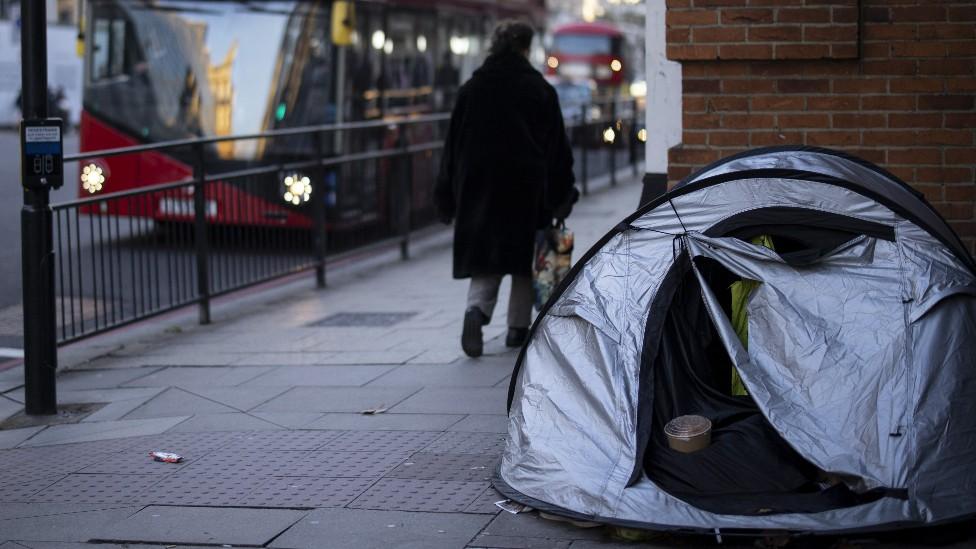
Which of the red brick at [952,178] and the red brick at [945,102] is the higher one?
the red brick at [945,102]

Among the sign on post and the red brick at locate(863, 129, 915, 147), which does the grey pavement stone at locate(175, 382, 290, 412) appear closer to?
the sign on post

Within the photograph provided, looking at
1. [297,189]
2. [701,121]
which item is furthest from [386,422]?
[297,189]

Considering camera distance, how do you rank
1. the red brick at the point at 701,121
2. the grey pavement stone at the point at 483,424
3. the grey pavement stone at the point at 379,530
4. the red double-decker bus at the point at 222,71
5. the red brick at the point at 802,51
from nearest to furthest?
the grey pavement stone at the point at 379,530 < the grey pavement stone at the point at 483,424 < the red brick at the point at 802,51 < the red brick at the point at 701,121 < the red double-decker bus at the point at 222,71

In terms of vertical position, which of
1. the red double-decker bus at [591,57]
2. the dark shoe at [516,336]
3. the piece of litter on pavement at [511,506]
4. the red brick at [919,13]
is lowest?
the piece of litter on pavement at [511,506]

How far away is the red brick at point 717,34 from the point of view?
6.71 metres

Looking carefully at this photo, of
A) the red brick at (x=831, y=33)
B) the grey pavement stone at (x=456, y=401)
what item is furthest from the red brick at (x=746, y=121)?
the grey pavement stone at (x=456, y=401)

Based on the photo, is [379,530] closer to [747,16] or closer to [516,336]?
[747,16]

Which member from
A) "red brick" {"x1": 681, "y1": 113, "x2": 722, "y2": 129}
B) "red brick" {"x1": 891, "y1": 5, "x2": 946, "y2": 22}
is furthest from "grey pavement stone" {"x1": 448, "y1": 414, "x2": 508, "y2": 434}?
"red brick" {"x1": 891, "y1": 5, "x2": 946, "y2": 22}

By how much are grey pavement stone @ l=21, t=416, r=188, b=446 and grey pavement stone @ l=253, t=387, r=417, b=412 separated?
1.63 feet

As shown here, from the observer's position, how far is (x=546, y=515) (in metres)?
4.96

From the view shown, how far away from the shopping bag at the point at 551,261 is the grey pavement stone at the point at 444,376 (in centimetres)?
68

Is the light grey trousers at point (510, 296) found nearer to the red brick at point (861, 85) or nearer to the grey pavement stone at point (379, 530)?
the red brick at point (861, 85)

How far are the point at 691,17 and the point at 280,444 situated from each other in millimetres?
2793

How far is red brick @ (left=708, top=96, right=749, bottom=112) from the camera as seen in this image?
6.79m
